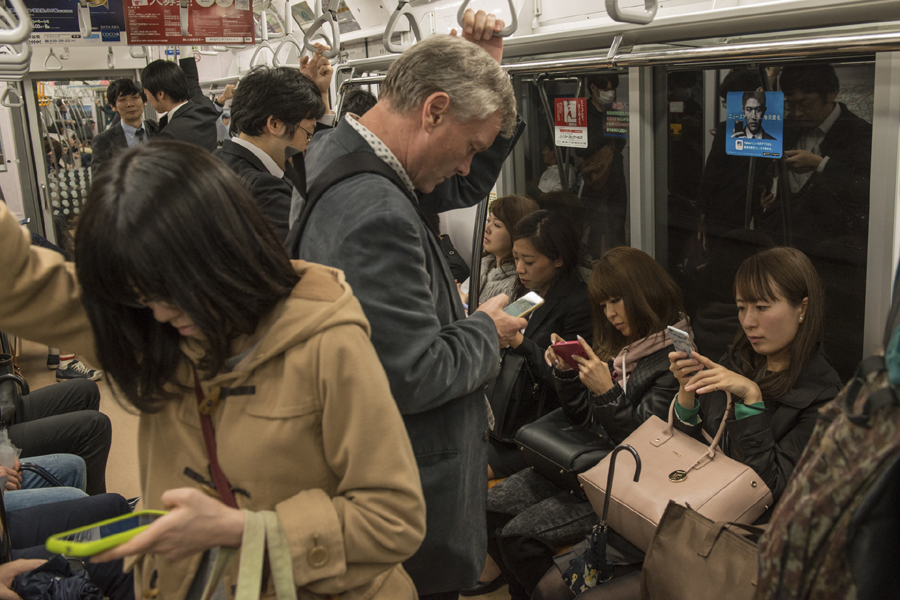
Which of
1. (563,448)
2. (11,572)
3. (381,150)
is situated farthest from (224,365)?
(563,448)

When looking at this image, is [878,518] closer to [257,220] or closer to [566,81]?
[257,220]

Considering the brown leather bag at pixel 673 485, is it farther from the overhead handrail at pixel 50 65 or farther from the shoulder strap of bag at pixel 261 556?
the overhead handrail at pixel 50 65

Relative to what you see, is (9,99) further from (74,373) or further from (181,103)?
(74,373)

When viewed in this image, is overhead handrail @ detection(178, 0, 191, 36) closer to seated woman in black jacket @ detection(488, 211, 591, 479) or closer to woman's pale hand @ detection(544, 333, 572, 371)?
seated woman in black jacket @ detection(488, 211, 591, 479)

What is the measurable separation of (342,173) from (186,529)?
2.69 feet

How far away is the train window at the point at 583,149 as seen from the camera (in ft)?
11.8

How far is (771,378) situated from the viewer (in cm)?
243

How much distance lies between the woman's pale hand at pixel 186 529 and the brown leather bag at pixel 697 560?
50.1 inches

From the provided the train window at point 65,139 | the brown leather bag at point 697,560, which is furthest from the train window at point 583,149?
the train window at point 65,139

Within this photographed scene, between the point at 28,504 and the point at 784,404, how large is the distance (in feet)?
9.20

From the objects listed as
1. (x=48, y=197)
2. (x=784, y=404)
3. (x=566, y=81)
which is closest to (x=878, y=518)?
(x=784, y=404)

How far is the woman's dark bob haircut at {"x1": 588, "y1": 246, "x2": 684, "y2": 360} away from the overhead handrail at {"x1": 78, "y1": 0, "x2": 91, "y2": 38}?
4.79 meters

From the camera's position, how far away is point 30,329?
134 centimetres

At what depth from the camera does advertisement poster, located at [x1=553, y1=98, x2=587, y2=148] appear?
3.77 meters
